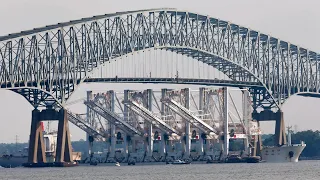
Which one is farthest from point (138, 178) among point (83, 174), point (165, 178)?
point (83, 174)

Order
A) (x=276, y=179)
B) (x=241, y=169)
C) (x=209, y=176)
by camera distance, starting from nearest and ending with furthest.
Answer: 1. (x=276, y=179)
2. (x=209, y=176)
3. (x=241, y=169)

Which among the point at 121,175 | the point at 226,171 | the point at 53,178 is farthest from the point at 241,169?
the point at 53,178

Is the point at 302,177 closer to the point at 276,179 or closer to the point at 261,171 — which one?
the point at 276,179

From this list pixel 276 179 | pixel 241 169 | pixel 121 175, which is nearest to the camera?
pixel 276 179

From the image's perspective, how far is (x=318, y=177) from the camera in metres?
162

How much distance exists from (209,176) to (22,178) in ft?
75.3

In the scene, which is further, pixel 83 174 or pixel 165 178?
pixel 83 174

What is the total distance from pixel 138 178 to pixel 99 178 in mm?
5136

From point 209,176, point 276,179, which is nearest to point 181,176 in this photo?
point 209,176

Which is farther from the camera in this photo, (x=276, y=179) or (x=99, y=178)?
(x=99, y=178)

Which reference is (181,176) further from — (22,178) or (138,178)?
(22,178)

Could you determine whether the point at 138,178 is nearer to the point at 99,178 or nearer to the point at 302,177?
the point at 99,178

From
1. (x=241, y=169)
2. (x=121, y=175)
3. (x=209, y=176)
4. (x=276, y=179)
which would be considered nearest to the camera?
(x=276, y=179)

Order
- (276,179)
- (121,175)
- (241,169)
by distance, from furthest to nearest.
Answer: (241,169) → (121,175) → (276,179)
